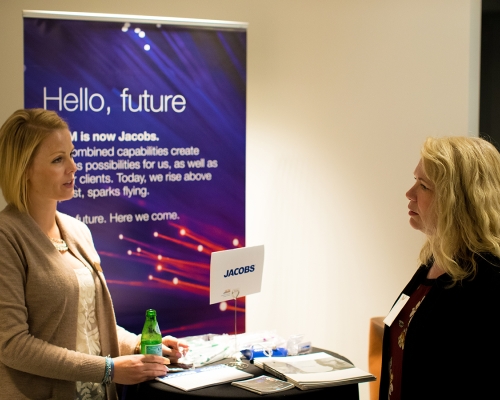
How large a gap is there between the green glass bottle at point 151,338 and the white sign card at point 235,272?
1.14ft

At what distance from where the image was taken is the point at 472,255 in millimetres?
1872

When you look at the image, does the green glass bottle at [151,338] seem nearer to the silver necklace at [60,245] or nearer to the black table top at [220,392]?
the black table top at [220,392]

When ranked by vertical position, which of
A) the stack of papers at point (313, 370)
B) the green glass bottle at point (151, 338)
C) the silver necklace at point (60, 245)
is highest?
the silver necklace at point (60, 245)

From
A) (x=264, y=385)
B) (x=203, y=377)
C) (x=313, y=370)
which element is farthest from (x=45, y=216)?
(x=313, y=370)

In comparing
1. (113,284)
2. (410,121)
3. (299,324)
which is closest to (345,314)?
(299,324)

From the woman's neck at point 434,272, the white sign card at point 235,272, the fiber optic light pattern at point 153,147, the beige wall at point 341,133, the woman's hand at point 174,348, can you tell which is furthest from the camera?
the beige wall at point 341,133

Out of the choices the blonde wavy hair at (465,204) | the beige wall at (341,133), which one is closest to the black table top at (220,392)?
the blonde wavy hair at (465,204)

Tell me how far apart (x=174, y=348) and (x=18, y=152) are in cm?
107

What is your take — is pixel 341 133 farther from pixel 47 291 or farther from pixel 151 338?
pixel 47 291

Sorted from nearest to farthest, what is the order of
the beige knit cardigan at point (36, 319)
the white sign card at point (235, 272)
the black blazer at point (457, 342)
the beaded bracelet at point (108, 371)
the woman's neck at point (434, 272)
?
1. the black blazer at point (457, 342)
2. the woman's neck at point (434, 272)
3. the beige knit cardigan at point (36, 319)
4. the beaded bracelet at point (108, 371)
5. the white sign card at point (235, 272)

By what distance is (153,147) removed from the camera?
A: 3.60 metres

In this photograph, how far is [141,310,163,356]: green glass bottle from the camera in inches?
97.5

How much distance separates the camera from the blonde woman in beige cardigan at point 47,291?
2262 mm

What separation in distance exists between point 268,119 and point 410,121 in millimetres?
1078
